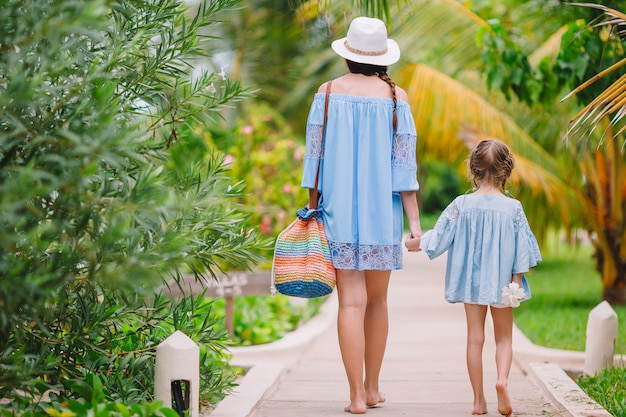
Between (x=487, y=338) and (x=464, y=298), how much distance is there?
169 inches

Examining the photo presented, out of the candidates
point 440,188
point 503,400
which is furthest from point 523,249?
point 440,188

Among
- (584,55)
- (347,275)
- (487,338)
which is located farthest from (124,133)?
(487,338)

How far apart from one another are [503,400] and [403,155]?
1.40m

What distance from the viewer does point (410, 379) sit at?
682 centimetres

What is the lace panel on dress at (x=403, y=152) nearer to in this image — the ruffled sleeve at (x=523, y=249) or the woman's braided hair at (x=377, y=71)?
the woman's braided hair at (x=377, y=71)

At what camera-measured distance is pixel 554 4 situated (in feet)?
32.4

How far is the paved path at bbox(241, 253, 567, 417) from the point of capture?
5457 mm

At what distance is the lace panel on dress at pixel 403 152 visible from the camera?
5.16 metres

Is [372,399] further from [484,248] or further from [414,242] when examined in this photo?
[484,248]

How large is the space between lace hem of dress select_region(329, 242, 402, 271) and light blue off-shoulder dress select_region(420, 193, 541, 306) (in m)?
0.21

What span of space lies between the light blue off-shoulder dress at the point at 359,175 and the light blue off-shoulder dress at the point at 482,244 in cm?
26

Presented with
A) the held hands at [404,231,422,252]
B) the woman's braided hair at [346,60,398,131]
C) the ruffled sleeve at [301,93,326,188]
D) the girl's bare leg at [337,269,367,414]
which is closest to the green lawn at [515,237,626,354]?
the held hands at [404,231,422,252]

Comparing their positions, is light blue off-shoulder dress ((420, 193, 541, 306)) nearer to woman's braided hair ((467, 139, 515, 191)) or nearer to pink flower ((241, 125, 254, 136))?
woman's braided hair ((467, 139, 515, 191))

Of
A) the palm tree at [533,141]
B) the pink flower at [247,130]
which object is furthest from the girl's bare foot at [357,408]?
the pink flower at [247,130]
